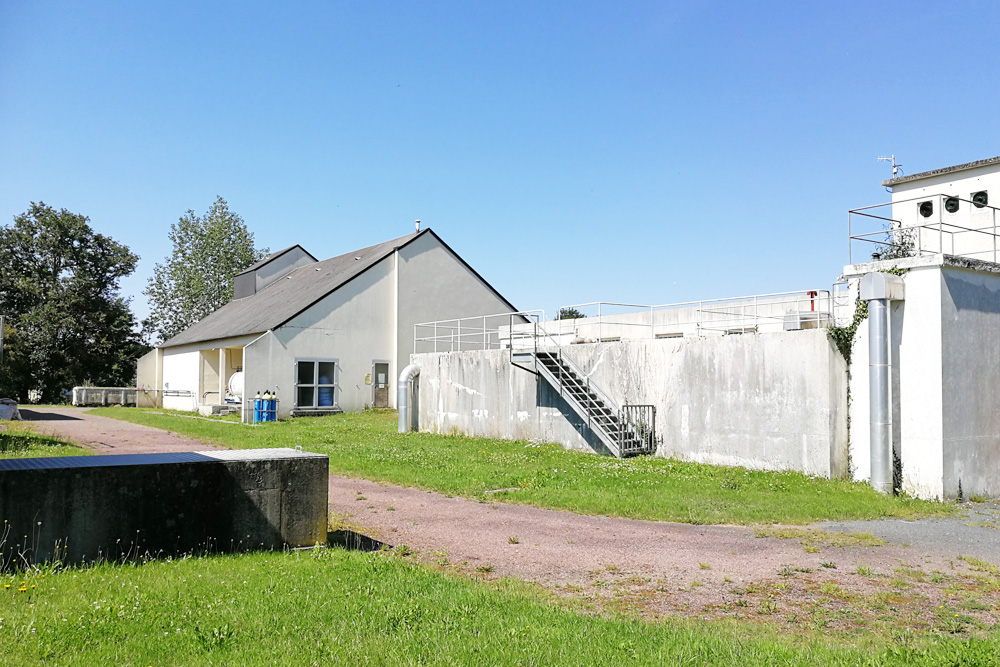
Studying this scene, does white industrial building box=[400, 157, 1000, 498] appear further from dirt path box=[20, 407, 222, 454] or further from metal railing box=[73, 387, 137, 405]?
metal railing box=[73, 387, 137, 405]

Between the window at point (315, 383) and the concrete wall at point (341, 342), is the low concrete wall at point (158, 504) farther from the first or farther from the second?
the window at point (315, 383)

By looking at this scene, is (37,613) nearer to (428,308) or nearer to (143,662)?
Result: (143,662)

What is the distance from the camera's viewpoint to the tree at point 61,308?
4944cm

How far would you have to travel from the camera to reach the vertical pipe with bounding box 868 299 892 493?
518 inches

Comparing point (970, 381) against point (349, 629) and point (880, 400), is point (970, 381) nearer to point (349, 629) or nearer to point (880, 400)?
point (880, 400)

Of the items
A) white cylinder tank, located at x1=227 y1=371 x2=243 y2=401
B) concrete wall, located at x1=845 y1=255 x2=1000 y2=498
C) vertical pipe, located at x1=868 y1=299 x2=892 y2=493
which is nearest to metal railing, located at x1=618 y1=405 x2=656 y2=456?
concrete wall, located at x1=845 y1=255 x2=1000 y2=498

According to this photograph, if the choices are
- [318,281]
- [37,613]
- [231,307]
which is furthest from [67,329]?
[37,613]

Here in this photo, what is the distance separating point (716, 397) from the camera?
54.9 ft

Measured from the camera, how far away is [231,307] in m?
45.8

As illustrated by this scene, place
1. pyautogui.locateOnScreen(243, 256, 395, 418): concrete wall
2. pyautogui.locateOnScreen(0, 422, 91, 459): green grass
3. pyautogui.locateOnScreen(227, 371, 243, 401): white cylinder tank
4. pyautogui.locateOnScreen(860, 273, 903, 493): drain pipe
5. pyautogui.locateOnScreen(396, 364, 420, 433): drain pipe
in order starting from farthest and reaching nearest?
1. pyautogui.locateOnScreen(227, 371, 243, 401): white cylinder tank
2. pyautogui.locateOnScreen(243, 256, 395, 418): concrete wall
3. pyautogui.locateOnScreen(396, 364, 420, 433): drain pipe
4. pyautogui.locateOnScreen(0, 422, 91, 459): green grass
5. pyautogui.locateOnScreen(860, 273, 903, 493): drain pipe

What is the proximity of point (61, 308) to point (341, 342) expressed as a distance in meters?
28.4

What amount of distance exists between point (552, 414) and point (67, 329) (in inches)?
1684

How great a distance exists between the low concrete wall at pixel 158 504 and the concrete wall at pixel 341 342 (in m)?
23.7

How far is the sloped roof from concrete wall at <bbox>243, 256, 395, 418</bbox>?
554 millimetres
